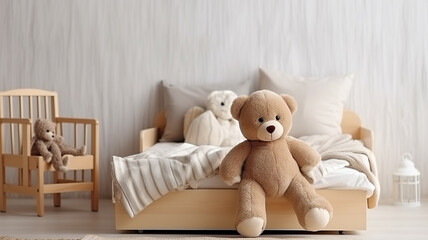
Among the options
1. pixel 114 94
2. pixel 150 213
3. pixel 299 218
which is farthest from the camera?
pixel 114 94

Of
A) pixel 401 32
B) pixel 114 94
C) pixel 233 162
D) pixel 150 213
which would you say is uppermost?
pixel 401 32

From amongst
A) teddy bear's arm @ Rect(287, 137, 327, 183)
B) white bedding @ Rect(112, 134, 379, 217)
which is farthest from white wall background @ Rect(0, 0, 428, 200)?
teddy bear's arm @ Rect(287, 137, 327, 183)

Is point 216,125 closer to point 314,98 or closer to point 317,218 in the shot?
point 314,98

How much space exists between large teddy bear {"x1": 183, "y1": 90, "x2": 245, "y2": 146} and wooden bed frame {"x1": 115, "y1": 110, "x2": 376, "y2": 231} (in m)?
0.78

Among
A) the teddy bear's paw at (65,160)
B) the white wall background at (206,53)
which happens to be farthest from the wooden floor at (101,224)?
the white wall background at (206,53)

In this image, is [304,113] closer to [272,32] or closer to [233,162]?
[272,32]

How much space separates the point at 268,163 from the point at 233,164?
0.51 feet

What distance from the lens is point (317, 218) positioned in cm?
357

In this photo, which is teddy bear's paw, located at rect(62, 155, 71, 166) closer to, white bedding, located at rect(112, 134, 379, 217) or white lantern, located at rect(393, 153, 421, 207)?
white bedding, located at rect(112, 134, 379, 217)

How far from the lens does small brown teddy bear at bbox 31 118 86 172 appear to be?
14.4 ft

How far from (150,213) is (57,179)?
109 centimetres

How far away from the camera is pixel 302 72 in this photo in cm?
505

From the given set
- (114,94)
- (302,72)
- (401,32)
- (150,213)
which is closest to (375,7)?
(401,32)

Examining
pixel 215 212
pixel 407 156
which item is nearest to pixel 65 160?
pixel 215 212
